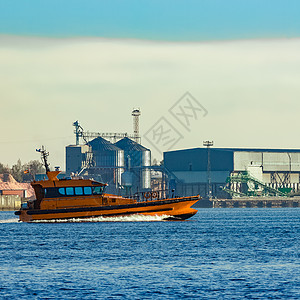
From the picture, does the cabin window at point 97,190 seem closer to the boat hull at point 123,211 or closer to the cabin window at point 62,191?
the boat hull at point 123,211

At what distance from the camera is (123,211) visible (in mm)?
86188

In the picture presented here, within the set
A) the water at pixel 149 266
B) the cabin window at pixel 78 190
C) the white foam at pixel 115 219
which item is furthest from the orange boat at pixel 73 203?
the water at pixel 149 266

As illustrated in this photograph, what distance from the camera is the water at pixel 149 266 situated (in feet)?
120

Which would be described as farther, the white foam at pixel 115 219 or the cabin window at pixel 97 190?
the white foam at pixel 115 219

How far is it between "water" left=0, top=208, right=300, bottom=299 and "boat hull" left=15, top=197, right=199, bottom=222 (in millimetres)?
9469

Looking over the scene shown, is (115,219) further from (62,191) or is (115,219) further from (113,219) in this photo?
(62,191)

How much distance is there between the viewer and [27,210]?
85.8m

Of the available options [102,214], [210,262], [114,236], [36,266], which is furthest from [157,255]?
[102,214]

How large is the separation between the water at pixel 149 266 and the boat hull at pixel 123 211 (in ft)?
31.1

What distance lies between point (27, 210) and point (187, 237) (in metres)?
24.1

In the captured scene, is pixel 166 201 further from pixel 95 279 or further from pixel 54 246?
pixel 95 279

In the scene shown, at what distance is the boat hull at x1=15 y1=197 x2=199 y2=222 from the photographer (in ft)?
277

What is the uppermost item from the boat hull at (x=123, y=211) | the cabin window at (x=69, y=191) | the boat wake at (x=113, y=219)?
the cabin window at (x=69, y=191)

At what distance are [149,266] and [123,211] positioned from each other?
40.3m
